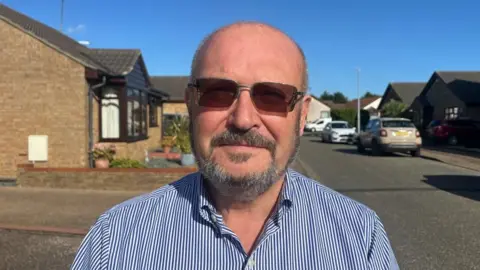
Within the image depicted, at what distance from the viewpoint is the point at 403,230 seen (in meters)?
6.81

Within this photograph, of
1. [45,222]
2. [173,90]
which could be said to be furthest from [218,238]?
[173,90]

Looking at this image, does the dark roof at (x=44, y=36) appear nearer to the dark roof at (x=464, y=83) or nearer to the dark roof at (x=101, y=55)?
the dark roof at (x=101, y=55)

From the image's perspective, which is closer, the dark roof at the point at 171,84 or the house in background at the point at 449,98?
the house in background at the point at 449,98

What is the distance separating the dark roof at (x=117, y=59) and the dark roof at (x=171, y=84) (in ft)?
78.5

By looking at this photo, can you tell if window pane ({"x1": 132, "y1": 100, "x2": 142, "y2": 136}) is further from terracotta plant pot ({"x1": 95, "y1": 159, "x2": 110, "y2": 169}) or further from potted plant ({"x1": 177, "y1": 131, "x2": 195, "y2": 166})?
terracotta plant pot ({"x1": 95, "y1": 159, "x2": 110, "y2": 169})

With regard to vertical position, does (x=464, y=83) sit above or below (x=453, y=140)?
above

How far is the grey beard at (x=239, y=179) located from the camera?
66.5 inches

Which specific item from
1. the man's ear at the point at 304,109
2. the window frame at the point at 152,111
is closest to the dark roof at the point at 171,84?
the window frame at the point at 152,111

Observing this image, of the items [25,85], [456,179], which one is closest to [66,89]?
[25,85]

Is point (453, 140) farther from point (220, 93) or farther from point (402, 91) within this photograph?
point (402, 91)

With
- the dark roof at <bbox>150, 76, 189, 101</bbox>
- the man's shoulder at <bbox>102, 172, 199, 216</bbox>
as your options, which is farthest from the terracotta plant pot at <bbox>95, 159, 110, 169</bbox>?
the dark roof at <bbox>150, 76, 189, 101</bbox>

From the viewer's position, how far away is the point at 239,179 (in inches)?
66.5

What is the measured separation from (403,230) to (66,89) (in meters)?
9.21

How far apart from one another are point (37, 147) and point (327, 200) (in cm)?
1143
